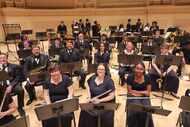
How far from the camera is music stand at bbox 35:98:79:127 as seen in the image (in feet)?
14.5

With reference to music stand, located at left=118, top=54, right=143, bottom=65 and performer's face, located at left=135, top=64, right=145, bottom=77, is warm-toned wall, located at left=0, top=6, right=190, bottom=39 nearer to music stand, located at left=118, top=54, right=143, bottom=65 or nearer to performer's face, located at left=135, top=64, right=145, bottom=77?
music stand, located at left=118, top=54, right=143, bottom=65

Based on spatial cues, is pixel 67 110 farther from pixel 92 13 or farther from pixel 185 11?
pixel 185 11

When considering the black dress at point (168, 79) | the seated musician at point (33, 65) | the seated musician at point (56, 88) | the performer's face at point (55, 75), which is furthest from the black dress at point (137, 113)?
the seated musician at point (33, 65)

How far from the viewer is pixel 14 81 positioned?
732 centimetres

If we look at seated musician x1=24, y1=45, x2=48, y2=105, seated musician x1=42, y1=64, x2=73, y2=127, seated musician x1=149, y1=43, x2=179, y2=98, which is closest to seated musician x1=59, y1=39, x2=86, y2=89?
seated musician x1=24, y1=45, x2=48, y2=105

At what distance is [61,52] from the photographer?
9.30 meters

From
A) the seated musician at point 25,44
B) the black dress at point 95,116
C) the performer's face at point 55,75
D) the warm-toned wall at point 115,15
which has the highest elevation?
the warm-toned wall at point 115,15

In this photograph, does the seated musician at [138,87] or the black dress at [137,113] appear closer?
the black dress at [137,113]

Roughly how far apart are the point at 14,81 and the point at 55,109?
3.18m

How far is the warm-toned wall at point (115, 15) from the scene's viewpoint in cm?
2125

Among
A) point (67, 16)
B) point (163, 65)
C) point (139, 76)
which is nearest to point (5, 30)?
point (67, 16)

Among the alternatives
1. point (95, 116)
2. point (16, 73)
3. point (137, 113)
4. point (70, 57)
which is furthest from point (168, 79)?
point (16, 73)

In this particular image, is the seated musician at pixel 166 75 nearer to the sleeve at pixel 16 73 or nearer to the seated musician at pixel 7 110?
the sleeve at pixel 16 73

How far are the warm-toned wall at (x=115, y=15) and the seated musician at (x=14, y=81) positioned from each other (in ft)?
44.1
